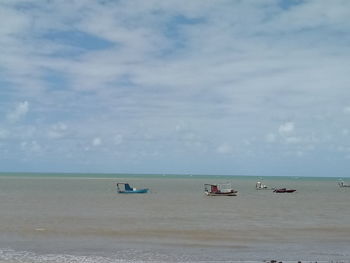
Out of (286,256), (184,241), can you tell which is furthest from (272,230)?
(286,256)

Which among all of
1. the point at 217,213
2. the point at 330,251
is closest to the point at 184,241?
the point at 330,251

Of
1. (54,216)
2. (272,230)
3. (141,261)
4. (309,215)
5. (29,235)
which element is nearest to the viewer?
(141,261)

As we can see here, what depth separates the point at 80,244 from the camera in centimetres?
2914

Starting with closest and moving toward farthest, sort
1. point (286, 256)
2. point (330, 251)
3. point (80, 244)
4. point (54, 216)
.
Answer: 1. point (286, 256)
2. point (330, 251)
3. point (80, 244)
4. point (54, 216)

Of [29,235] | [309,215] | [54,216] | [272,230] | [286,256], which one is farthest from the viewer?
[309,215]

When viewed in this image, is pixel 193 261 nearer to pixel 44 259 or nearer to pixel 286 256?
pixel 286 256

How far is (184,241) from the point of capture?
30781 mm

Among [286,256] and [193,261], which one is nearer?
[193,261]

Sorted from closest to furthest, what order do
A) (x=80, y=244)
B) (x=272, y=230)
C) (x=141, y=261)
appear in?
1. (x=141, y=261)
2. (x=80, y=244)
3. (x=272, y=230)

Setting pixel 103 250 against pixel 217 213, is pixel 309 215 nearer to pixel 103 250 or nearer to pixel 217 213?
pixel 217 213

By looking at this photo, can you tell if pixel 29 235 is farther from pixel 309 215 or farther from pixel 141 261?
pixel 309 215

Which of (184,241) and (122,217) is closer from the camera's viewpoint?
(184,241)

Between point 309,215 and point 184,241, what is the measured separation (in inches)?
940

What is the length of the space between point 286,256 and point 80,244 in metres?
11.4
